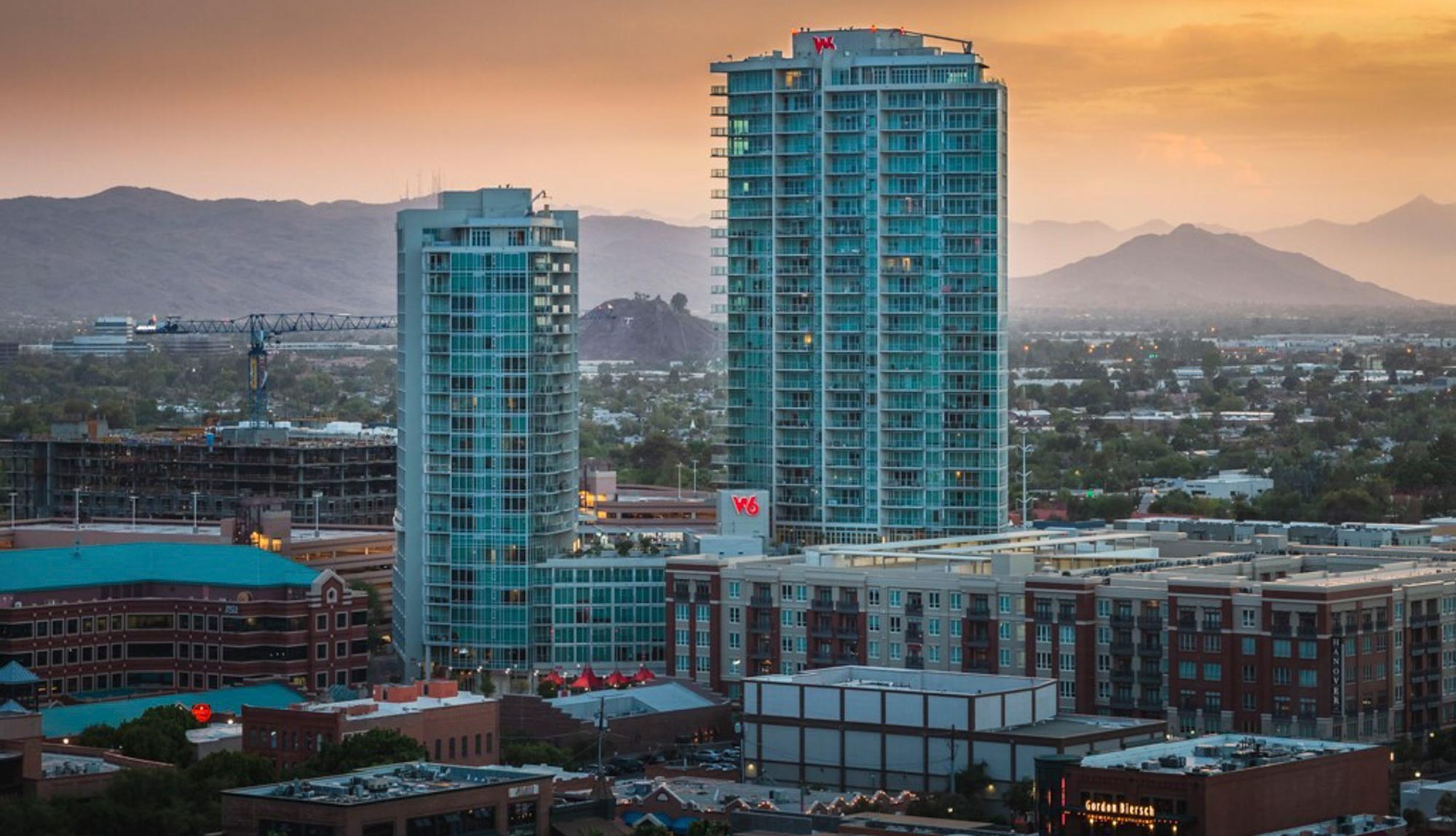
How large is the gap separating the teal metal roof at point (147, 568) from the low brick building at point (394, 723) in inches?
1161

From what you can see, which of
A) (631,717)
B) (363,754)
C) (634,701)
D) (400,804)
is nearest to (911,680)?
(631,717)

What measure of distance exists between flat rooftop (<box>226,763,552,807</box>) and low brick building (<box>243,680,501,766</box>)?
1077 cm

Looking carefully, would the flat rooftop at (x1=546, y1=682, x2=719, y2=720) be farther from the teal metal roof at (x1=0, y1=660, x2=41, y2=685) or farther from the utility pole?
the teal metal roof at (x1=0, y1=660, x2=41, y2=685)

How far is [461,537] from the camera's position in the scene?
18800 cm

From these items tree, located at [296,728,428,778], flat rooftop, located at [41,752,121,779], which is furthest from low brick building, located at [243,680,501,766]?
flat rooftop, located at [41,752,121,779]

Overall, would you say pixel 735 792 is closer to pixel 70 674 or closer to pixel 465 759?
pixel 465 759

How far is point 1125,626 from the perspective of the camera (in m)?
161

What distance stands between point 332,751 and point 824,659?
4324 cm

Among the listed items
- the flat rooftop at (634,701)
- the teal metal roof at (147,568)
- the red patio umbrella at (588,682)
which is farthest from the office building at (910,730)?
the teal metal roof at (147,568)

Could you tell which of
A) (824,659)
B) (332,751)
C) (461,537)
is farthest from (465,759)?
(461,537)

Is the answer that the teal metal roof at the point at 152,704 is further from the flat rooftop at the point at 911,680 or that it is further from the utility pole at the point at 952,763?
the utility pole at the point at 952,763

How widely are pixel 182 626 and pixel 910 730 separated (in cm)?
4874

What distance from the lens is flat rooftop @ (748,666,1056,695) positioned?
150 meters

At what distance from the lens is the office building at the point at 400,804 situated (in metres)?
118
